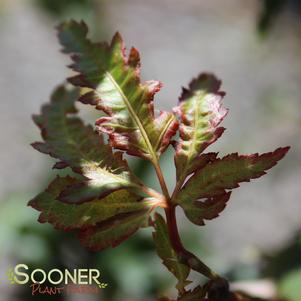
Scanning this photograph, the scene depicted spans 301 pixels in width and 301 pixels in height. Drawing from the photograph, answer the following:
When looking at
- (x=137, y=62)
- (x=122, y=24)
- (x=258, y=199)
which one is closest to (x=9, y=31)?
(x=122, y=24)

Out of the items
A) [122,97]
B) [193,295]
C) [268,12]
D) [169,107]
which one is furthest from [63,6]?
[169,107]

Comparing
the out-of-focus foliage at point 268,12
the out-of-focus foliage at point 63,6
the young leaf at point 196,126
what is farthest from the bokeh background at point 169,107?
the young leaf at point 196,126

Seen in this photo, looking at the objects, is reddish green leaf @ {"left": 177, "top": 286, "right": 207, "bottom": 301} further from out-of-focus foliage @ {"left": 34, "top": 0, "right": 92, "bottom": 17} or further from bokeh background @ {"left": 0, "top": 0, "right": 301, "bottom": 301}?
out-of-focus foliage @ {"left": 34, "top": 0, "right": 92, "bottom": 17}

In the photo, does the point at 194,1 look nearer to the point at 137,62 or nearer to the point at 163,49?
the point at 163,49

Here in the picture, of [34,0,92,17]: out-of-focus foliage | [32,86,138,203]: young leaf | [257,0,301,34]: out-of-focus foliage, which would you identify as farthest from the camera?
[34,0,92,17]: out-of-focus foliage

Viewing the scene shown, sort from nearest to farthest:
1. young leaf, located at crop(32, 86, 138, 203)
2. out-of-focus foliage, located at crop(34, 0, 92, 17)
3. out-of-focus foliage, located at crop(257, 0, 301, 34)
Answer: young leaf, located at crop(32, 86, 138, 203), out-of-focus foliage, located at crop(257, 0, 301, 34), out-of-focus foliage, located at crop(34, 0, 92, 17)

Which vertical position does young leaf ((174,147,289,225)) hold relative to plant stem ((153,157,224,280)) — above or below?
above

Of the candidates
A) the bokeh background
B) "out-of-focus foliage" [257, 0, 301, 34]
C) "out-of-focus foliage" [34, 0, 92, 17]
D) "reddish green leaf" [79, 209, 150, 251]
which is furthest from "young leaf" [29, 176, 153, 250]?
"out-of-focus foliage" [34, 0, 92, 17]

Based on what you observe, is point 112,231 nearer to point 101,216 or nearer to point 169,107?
point 101,216
